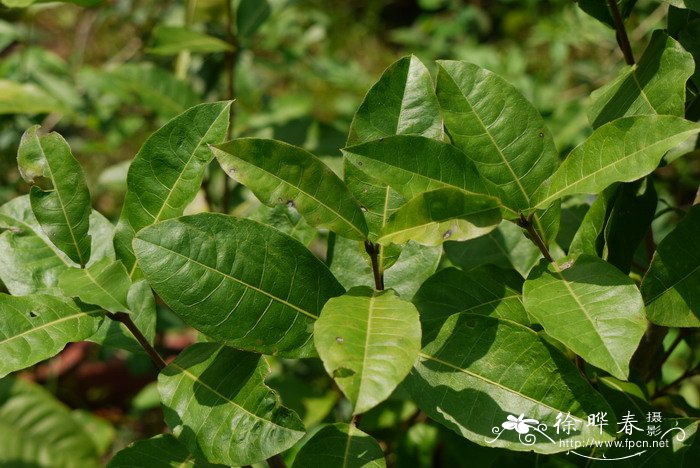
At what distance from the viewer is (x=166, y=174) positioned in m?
0.90

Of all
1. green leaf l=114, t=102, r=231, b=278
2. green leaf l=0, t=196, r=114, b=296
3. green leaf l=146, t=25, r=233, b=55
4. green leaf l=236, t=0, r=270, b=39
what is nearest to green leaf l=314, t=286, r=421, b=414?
green leaf l=114, t=102, r=231, b=278

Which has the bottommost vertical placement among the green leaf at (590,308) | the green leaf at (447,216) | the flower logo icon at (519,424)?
the flower logo icon at (519,424)

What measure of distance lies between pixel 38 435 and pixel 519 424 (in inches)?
20.1

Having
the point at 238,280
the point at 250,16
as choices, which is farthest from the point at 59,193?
the point at 250,16

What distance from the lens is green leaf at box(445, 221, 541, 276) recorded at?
1.09 meters

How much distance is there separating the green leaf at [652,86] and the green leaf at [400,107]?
0.25 meters

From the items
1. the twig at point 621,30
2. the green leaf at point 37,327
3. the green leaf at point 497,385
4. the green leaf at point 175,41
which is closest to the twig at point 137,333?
the green leaf at point 37,327

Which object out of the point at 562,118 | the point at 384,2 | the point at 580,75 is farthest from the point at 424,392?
the point at 384,2

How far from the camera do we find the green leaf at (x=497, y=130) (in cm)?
85

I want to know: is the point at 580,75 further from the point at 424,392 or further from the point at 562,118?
the point at 424,392

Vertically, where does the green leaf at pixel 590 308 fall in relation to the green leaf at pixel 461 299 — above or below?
above

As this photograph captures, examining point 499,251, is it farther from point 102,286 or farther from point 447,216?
point 102,286

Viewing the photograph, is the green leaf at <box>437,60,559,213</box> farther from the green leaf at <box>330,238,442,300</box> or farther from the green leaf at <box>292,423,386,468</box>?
the green leaf at <box>292,423,386,468</box>

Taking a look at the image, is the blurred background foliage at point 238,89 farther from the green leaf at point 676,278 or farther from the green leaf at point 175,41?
the green leaf at point 676,278
